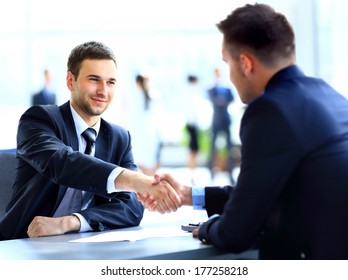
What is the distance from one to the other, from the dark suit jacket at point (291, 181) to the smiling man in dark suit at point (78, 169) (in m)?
0.61

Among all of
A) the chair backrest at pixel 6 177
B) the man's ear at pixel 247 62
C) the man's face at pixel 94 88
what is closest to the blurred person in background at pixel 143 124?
the chair backrest at pixel 6 177

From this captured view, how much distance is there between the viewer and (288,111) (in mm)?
1620

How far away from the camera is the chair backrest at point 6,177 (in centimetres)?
276

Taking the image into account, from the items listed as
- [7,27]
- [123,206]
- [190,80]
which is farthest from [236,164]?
[123,206]

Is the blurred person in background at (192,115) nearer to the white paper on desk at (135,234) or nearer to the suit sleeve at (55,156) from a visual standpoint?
the suit sleeve at (55,156)

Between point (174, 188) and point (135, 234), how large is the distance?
22cm

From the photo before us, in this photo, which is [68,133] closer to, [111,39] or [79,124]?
[79,124]

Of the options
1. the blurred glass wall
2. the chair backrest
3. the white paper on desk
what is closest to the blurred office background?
the blurred glass wall

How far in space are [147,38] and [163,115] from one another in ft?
4.22

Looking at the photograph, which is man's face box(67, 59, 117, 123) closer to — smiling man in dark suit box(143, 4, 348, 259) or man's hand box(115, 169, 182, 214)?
man's hand box(115, 169, 182, 214)

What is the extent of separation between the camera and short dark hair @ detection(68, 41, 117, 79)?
2629mm

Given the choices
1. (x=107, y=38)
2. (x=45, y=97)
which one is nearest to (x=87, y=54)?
(x=45, y=97)

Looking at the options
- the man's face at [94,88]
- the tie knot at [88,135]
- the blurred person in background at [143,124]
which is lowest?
the blurred person in background at [143,124]
